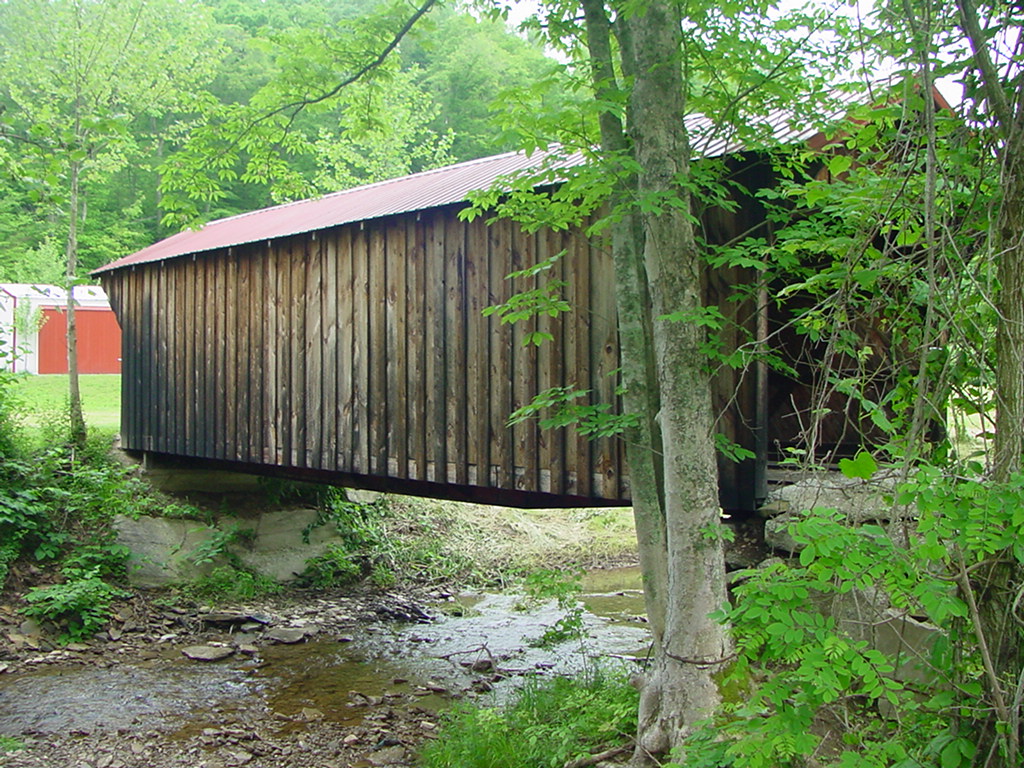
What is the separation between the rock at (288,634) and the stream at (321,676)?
13 cm

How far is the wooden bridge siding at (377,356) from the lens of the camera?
5.48 metres

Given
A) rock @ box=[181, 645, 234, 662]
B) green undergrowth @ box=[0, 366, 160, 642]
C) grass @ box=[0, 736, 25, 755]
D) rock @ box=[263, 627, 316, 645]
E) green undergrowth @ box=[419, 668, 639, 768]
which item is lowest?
rock @ box=[263, 627, 316, 645]

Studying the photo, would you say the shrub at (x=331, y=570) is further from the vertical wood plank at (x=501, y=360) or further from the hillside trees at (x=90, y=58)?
the vertical wood plank at (x=501, y=360)

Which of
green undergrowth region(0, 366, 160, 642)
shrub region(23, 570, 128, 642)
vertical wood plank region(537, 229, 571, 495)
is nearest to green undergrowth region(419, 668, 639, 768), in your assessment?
vertical wood plank region(537, 229, 571, 495)

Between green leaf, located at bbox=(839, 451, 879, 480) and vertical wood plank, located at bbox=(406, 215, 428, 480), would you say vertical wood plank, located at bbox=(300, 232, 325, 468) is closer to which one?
vertical wood plank, located at bbox=(406, 215, 428, 480)

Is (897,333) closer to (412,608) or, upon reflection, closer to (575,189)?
(575,189)

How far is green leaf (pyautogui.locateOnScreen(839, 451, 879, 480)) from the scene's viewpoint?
1.93 meters

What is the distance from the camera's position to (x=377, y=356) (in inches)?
273

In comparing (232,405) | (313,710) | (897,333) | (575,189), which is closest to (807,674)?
(897,333)

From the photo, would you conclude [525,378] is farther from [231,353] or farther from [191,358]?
[191,358]

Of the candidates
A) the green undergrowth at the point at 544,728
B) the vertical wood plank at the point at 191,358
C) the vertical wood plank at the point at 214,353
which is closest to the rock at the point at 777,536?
the green undergrowth at the point at 544,728

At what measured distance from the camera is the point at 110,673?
6.81 meters

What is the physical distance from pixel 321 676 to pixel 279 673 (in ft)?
1.17

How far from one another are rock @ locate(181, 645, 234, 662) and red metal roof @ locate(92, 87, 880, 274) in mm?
3490
